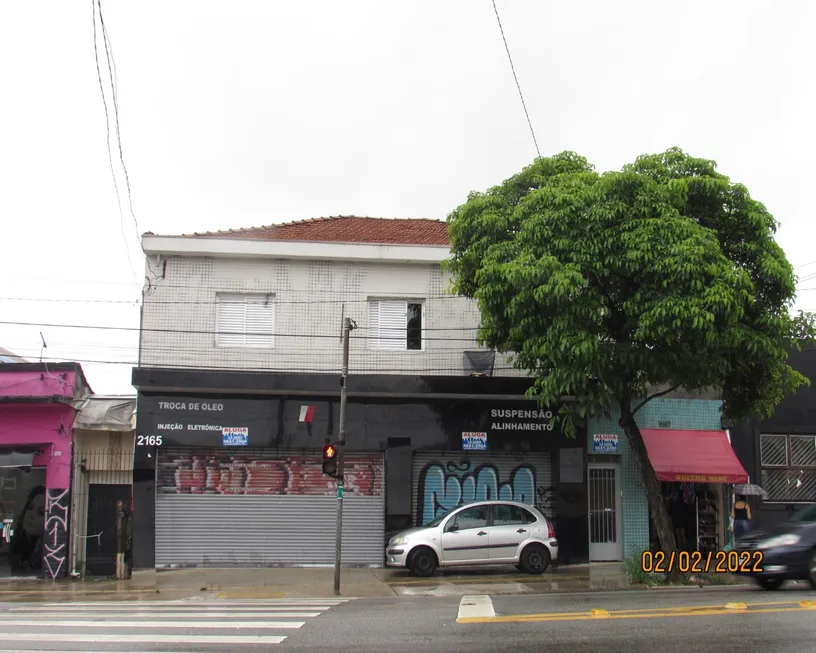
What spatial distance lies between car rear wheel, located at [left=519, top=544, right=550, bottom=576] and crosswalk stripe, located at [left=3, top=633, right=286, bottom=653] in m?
8.77

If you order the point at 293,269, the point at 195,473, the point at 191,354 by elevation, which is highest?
the point at 293,269

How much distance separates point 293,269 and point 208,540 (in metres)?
6.45

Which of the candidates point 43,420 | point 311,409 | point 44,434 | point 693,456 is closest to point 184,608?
point 311,409

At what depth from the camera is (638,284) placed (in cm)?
1567

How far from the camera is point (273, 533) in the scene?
64.0 ft

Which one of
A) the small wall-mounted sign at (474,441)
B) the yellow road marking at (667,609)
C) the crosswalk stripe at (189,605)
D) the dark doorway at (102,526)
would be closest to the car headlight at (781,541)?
the yellow road marking at (667,609)

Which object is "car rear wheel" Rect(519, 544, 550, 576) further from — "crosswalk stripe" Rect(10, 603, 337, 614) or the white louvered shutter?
"crosswalk stripe" Rect(10, 603, 337, 614)

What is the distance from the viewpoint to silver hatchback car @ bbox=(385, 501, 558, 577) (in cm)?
1734

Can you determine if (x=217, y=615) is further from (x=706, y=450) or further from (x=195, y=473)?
(x=706, y=450)

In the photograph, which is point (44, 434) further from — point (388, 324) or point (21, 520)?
point (388, 324)

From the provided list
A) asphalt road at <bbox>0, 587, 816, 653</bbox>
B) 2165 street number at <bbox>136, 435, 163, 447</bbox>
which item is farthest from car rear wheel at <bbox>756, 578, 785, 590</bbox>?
2165 street number at <bbox>136, 435, 163, 447</bbox>

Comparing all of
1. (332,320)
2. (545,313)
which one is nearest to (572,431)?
(545,313)

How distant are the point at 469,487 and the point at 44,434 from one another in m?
9.69
